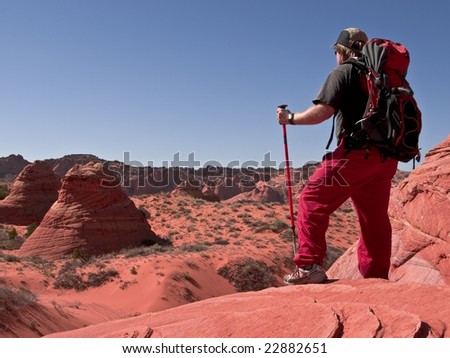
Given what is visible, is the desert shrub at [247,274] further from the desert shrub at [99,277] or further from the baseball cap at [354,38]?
the baseball cap at [354,38]

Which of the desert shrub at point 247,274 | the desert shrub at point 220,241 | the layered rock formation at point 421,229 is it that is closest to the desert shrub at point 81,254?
the desert shrub at point 247,274

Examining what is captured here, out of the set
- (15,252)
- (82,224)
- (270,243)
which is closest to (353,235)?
(270,243)

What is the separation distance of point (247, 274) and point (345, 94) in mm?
13539

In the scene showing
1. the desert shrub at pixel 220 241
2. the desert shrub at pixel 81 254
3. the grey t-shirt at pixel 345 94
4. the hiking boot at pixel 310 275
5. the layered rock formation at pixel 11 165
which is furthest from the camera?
the layered rock formation at pixel 11 165

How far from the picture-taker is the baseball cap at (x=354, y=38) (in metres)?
3.67

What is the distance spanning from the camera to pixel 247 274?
53.5 feet

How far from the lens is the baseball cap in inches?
144

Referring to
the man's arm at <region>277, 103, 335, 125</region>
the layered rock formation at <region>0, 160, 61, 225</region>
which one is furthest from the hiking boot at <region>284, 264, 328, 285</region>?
the layered rock formation at <region>0, 160, 61, 225</region>

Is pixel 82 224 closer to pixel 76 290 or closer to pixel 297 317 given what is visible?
pixel 76 290

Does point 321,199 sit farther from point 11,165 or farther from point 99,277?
point 11,165

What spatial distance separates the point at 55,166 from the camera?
75.7m

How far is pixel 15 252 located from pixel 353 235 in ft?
60.1

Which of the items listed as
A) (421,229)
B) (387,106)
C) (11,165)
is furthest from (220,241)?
(11,165)

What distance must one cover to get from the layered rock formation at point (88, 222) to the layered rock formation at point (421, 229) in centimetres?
1358
